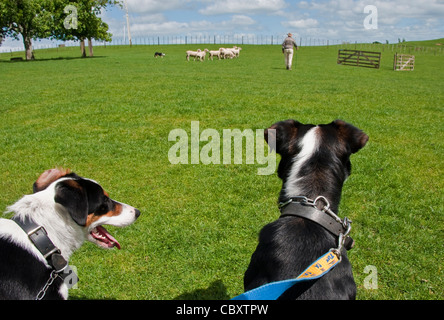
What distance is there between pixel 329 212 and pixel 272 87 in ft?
50.5

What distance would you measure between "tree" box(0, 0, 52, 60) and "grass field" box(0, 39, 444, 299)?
133ft

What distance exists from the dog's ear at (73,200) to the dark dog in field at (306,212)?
4.95 feet

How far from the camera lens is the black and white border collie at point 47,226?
2.60 m

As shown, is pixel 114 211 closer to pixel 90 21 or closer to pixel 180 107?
pixel 180 107

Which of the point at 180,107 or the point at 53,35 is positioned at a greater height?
the point at 53,35

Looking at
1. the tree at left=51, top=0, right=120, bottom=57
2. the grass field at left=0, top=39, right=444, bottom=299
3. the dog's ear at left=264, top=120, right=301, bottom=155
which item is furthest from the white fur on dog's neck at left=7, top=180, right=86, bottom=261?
the tree at left=51, top=0, right=120, bottom=57

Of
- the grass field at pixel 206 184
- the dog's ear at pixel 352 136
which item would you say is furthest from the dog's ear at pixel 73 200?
the dog's ear at pixel 352 136

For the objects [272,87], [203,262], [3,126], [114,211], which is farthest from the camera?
[272,87]

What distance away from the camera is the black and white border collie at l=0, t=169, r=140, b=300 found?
2.60 metres

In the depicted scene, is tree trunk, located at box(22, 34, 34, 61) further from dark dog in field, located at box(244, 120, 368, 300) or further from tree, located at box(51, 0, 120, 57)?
dark dog in field, located at box(244, 120, 368, 300)

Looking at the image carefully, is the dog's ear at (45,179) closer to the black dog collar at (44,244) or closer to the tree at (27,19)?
the black dog collar at (44,244)

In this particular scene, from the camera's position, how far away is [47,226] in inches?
115

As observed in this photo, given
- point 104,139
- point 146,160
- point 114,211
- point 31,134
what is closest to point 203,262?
point 114,211
